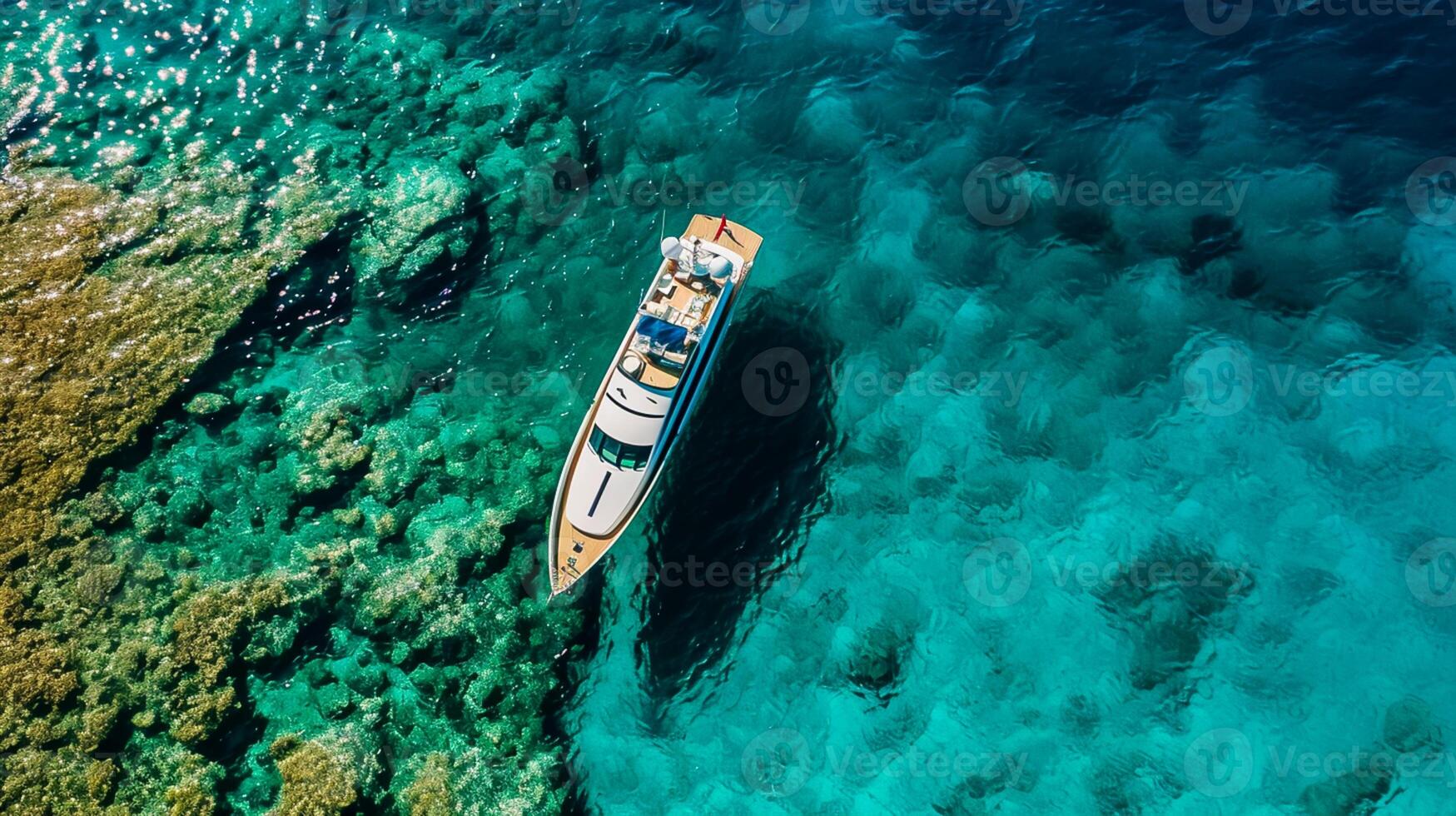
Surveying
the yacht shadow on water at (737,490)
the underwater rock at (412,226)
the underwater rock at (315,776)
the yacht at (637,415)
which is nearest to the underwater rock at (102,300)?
the underwater rock at (412,226)

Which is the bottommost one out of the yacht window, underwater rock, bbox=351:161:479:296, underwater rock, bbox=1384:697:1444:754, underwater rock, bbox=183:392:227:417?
underwater rock, bbox=1384:697:1444:754

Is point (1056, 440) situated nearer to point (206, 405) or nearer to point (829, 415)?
point (829, 415)

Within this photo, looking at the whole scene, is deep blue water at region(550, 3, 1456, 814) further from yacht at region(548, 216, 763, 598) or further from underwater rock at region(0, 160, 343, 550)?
underwater rock at region(0, 160, 343, 550)

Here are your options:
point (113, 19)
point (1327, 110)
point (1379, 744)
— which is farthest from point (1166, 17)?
point (113, 19)

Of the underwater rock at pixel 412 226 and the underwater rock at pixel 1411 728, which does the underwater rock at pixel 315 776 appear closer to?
the underwater rock at pixel 412 226

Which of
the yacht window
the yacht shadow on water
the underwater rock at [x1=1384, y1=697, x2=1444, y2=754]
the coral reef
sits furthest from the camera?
the yacht shadow on water

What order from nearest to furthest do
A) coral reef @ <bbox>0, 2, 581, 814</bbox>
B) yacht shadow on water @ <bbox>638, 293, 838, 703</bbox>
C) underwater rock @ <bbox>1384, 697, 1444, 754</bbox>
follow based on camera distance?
underwater rock @ <bbox>1384, 697, 1444, 754</bbox>
coral reef @ <bbox>0, 2, 581, 814</bbox>
yacht shadow on water @ <bbox>638, 293, 838, 703</bbox>

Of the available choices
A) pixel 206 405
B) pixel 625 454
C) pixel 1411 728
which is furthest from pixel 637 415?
pixel 1411 728

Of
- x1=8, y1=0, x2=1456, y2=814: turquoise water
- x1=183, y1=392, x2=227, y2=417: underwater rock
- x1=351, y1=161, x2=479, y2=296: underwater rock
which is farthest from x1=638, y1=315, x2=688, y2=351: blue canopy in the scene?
x1=183, y1=392, x2=227, y2=417: underwater rock
